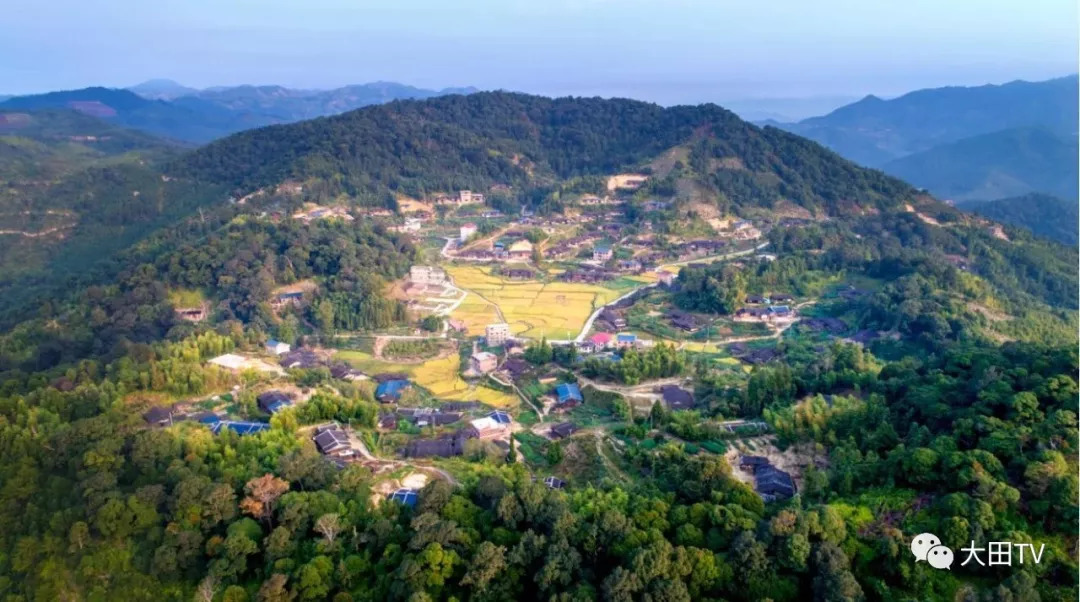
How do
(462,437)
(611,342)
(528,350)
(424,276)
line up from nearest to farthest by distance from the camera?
(462,437) < (528,350) < (611,342) < (424,276)

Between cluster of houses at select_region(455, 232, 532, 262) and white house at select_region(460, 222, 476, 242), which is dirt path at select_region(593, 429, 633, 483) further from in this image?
white house at select_region(460, 222, 476, 242)

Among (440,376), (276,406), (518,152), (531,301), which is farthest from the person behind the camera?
(518,152)

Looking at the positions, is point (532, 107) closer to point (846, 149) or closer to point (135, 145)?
point (135, 145)

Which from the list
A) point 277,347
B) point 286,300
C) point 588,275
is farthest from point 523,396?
point 588,275

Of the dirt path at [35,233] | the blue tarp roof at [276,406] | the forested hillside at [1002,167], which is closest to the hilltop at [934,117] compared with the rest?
the forested hillside at [1002,167]

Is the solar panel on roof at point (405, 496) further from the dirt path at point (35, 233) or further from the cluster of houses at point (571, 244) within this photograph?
the dirt path at point (35, 233)

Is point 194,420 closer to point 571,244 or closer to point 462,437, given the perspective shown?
point 462,437

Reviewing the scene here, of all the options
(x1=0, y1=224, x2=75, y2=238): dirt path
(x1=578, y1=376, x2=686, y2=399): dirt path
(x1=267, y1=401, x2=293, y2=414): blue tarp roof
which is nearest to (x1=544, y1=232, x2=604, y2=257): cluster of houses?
(x1=578, y1=376, x2=686, y2=399): dirt path

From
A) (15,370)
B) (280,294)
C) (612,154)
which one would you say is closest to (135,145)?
(612,154)
